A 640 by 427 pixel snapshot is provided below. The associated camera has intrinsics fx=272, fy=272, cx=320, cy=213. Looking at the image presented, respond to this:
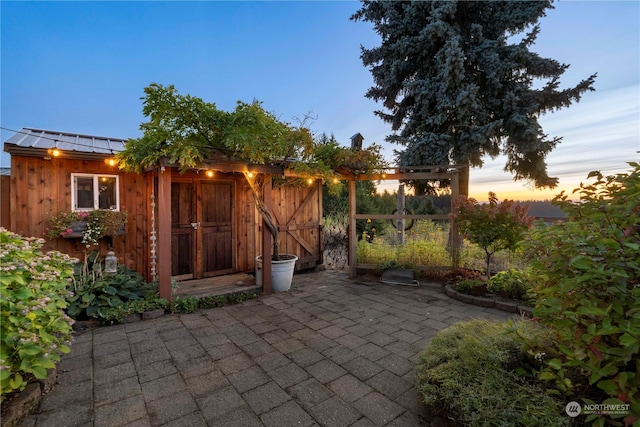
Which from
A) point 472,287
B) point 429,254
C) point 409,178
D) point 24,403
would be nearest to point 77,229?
point 24,403

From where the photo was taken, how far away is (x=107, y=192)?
4617 mm

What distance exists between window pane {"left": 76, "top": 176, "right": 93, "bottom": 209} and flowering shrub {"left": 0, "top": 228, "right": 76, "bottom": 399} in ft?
9.29

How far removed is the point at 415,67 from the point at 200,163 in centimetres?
641

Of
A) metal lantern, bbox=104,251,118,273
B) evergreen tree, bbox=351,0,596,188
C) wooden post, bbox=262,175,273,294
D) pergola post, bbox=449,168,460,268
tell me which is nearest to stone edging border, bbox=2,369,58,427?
metal lantern, bbox=104,251,118,273

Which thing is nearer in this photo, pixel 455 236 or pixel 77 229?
pixel 77 229

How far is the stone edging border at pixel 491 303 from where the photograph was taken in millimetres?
3784

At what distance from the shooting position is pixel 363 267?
5746 mm

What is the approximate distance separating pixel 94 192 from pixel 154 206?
2.90 ft

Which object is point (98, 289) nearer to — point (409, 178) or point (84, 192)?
point (84, 192)

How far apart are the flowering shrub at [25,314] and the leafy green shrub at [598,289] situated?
2.94 m

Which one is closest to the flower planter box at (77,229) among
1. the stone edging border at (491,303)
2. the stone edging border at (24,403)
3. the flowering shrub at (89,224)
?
the flowering shrub at (89,224)

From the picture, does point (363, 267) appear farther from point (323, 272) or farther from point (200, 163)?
point (200, 163)

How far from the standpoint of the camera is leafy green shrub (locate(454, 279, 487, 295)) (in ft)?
14.4

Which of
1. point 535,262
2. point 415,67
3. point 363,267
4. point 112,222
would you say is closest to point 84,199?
point 112,222
